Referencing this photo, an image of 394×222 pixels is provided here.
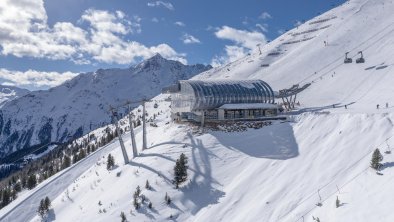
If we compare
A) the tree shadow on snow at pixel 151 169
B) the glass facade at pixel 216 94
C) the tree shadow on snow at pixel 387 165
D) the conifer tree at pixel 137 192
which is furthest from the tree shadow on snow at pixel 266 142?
the conifer tree at pixel 137 192

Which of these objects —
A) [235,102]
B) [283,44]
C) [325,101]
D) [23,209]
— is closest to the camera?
[23,209]

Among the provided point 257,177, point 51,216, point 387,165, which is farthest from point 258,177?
point 51,216

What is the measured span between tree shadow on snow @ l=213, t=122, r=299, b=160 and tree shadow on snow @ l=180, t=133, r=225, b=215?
167 inches

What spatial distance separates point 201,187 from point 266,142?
12.3 m

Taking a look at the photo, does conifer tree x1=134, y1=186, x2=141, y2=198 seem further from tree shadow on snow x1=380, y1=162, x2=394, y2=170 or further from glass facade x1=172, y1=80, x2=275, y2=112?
glass facade x1=172, y1=80, x2=275, y2=112

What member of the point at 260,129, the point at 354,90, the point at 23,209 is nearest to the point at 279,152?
the point at 260,129

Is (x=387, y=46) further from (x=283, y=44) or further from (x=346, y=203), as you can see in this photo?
(x=346, y=203)

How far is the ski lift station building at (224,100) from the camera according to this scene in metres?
68.9

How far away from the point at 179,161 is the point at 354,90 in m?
55.0

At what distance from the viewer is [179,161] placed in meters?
48.4

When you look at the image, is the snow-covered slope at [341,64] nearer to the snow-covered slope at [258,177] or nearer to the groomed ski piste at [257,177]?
the groomed ski piste at [257,177]

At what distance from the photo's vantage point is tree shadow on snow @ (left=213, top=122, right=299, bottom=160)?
50625 millimetres

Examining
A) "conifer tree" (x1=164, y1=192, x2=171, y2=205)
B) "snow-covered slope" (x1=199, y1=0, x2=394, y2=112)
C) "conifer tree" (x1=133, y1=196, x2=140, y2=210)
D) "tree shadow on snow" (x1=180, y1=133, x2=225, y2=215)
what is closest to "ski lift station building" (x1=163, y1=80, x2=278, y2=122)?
"tree shadow on snow" (x1=180, y1=133, x2=225, y2=215)

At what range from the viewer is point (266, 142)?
179 ft
